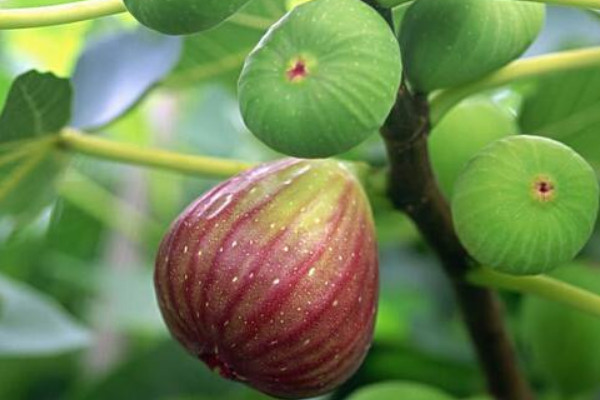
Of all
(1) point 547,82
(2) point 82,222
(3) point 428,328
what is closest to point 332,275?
(1) point 547,82

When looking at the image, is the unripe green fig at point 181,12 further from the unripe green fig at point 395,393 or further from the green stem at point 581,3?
the unripe green fig at point 395,393

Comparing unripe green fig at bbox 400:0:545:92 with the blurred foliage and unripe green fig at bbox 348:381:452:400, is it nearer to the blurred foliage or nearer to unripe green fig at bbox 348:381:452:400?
the blurred foliage

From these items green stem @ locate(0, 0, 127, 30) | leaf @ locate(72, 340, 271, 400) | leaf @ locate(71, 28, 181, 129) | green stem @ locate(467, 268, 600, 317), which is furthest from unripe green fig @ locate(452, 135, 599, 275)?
leaf @ locate(72, 340, 271, 400)

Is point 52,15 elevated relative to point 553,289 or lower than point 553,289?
elevated

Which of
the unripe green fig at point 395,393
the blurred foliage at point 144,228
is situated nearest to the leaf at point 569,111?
the blurred foliage at point 144,228

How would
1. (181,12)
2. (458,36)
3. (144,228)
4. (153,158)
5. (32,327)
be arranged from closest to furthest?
(181,12)
(458,36)
(153,158)
(32,327)
(144,228)

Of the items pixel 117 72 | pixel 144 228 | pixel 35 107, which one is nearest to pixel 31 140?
pixel 35 107

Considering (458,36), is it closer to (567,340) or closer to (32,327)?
(567,340)
